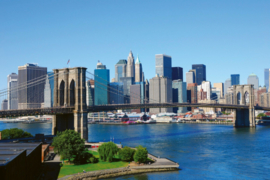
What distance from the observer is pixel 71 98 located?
177 feet

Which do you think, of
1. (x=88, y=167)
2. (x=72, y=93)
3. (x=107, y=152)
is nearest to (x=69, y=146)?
(x=88, y=167)

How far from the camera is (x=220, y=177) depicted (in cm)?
3334

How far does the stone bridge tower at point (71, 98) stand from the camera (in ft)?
169

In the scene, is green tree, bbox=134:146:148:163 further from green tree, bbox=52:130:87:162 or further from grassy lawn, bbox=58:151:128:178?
green tree, bbox=52:130:87:162

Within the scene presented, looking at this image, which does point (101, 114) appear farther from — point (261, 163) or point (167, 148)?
point (261, 163)

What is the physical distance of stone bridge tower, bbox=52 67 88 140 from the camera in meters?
51.4

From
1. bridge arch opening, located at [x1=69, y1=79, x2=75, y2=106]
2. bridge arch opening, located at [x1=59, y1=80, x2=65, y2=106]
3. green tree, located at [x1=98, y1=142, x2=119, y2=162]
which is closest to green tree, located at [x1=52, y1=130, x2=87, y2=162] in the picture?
green tree, located at [x1=98, y1=142, x2=119, y2=162]

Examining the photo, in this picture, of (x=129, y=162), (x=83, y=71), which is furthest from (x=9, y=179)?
(x=83, y=71)

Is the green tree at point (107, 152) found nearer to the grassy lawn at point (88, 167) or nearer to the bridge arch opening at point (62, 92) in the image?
the grassy lawn at point (88, 167)

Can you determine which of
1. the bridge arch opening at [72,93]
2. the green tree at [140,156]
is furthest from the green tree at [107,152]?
the bridge arch opening at [72,93]

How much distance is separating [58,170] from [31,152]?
663cm

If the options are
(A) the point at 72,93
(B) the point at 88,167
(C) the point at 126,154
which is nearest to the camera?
(B) the point at 88,167

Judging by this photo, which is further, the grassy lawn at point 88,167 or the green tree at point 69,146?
the green tree at point 69,146

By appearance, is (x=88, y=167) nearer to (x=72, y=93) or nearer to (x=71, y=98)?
(x=71, y=98)
